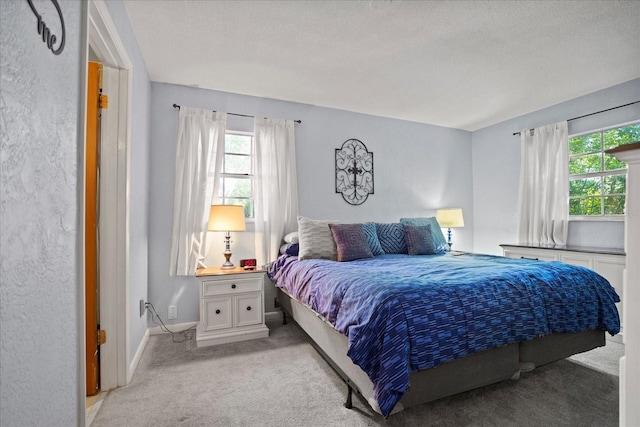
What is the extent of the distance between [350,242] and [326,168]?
1263 millimetres

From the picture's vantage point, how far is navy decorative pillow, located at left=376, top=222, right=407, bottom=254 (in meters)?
3.35

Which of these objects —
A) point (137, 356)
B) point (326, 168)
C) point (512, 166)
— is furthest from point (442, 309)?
point (512, 166)

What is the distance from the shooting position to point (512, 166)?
4.19 meters

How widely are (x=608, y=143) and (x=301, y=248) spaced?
12.0 feet

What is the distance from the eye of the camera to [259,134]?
11.1ft

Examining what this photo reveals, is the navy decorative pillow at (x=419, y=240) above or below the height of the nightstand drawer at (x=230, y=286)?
above

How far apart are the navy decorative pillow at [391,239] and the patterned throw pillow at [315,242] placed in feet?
2.35

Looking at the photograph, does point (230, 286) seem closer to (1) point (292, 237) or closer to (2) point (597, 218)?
(1) point (292, 237)

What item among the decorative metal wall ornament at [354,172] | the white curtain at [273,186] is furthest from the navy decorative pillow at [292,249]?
the decorative metal wall ornament at [354,172]

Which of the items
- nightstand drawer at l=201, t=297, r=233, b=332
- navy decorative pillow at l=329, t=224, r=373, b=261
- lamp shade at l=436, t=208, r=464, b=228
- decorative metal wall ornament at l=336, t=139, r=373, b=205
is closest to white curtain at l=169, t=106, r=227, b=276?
nightstand drawer at l=201, t=297, r=233, b=332

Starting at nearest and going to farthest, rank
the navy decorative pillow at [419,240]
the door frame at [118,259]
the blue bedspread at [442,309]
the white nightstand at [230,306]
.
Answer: the blue bedspread at [442,309] < the door frame at [118,259] < the white nightstand at [230,306] < the navy decorative pillow at [419,240]

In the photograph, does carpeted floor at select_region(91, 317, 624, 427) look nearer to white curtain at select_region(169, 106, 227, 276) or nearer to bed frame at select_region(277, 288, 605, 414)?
bed frame at select_region(277, 288, 605, 414)

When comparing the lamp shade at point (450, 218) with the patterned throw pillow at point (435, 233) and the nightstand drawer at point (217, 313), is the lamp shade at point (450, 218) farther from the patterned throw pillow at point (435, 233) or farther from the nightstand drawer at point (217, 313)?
the nightstand drawer at point (217, 313)

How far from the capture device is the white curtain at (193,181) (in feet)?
9.83
